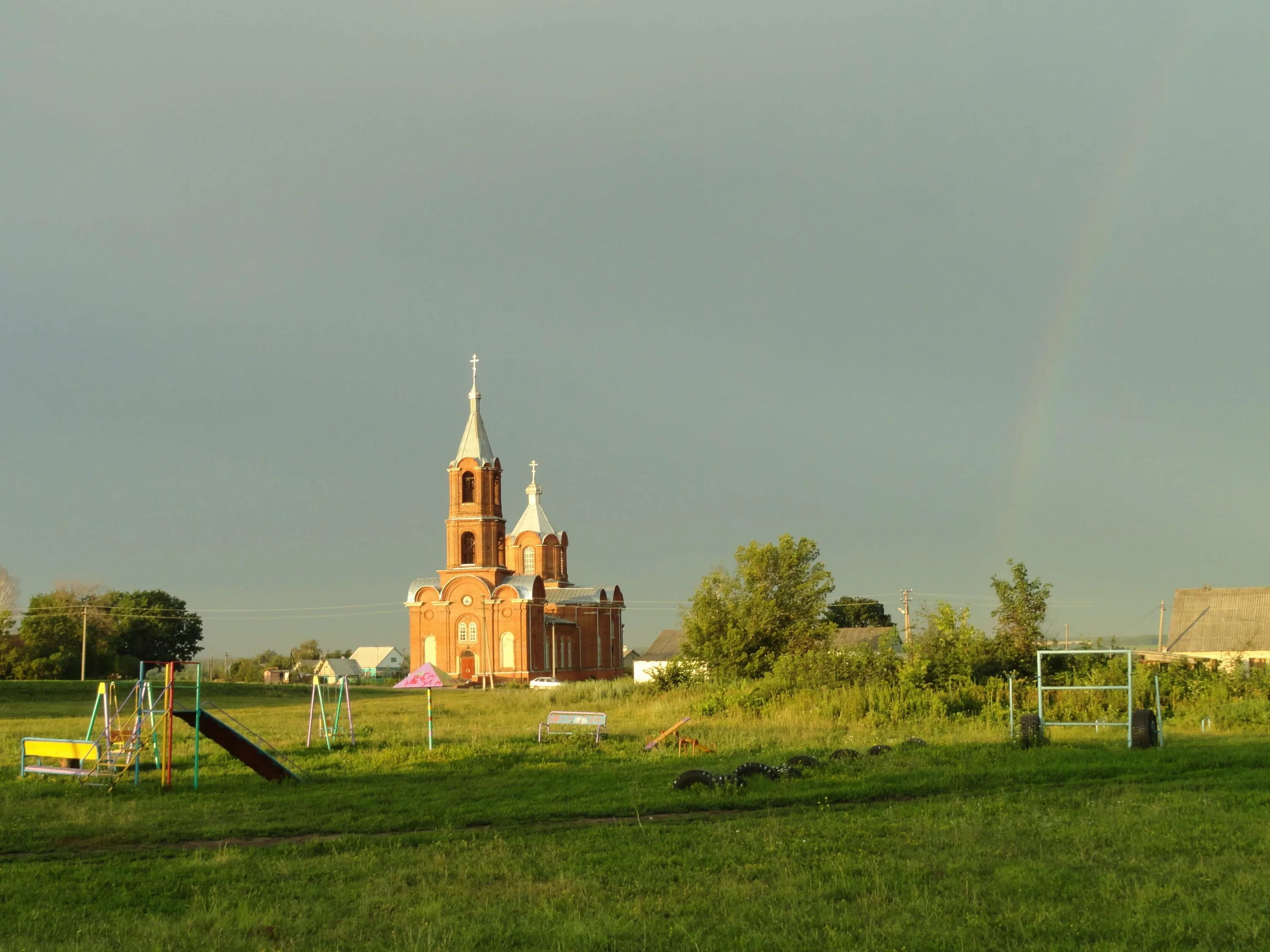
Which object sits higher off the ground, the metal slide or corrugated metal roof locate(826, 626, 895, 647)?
the metal slide

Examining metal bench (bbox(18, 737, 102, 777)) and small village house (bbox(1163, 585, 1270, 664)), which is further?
small village house (bbox(1163, 585, 1270, 664))

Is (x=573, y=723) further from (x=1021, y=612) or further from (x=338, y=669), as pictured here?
(x=338, y=669)

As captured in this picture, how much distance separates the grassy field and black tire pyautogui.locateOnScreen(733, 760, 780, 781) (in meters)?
0.26

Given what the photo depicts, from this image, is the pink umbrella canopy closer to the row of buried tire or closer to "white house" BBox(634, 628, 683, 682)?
the row of buried tire

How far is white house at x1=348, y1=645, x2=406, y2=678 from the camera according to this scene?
438 feet

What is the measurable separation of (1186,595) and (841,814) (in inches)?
1916

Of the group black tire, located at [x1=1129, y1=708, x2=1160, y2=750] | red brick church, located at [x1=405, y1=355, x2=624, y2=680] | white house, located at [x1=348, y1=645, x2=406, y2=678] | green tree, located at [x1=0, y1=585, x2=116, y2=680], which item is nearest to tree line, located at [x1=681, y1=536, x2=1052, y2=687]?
black tire, located at [x1=1129, y1=708, x2=1160, y2=750]

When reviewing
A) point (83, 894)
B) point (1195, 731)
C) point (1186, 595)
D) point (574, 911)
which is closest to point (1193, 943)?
point (574, 911)

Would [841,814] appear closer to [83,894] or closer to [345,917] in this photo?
[345,917]

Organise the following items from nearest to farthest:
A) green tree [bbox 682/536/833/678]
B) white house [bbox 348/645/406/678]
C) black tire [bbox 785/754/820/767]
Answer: black tire [bbox 785/754/820/767] < green tree [bbox 682/536/833/678] < white house [bbox 348/645/406/678]

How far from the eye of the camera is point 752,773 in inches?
642

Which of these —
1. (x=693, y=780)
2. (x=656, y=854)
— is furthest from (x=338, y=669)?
(x=656, y=854)

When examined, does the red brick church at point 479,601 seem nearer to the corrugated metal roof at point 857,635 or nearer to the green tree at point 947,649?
the corrugated metal roof at point 857,635

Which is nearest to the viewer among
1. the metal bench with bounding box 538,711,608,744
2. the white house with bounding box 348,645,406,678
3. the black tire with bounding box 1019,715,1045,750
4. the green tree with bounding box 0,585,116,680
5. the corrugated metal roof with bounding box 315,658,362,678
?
the black tire with bounding box 1019,715,1045,750
